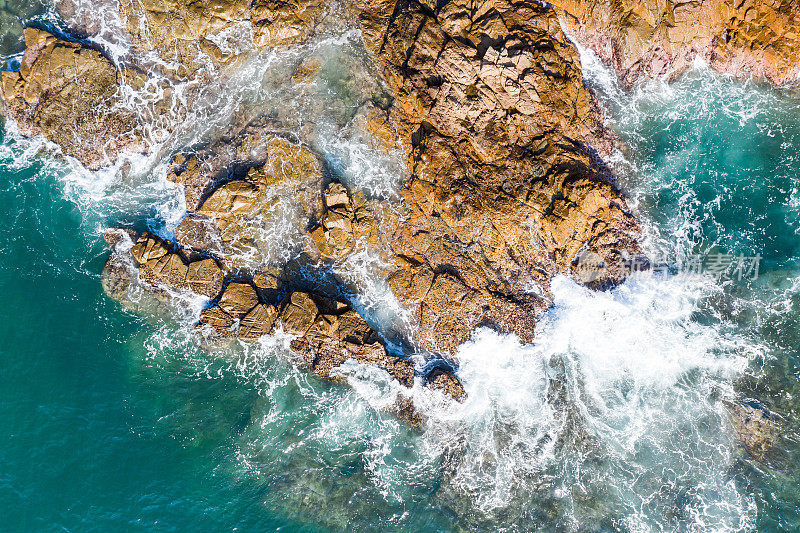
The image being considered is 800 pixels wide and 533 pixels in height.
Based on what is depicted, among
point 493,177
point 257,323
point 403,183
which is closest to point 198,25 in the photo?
point 403,183

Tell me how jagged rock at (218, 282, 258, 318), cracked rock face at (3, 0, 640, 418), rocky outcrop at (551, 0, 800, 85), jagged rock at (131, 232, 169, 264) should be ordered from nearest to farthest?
1. cracked rock face at (3, 0, 640, 418)
2. jagged rock at (218, 282, 258, 318)
3. rocky outcrop at (551, 0, 800, 85)
4. jagged rock at (131, 232, 169, 264)

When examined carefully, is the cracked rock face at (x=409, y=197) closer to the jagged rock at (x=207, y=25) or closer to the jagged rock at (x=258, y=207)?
the jagged rock at (x=258, y=207)

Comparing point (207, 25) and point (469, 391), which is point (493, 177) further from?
point (207, 25)

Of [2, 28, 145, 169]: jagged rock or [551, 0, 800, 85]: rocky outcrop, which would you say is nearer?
[551, 0, 800, 85]: rocky outcrop

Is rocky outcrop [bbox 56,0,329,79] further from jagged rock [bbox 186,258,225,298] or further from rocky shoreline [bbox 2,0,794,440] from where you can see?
jagged rock [bbox 186,258,225,298]

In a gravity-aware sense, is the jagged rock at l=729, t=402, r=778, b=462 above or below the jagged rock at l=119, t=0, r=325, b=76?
below

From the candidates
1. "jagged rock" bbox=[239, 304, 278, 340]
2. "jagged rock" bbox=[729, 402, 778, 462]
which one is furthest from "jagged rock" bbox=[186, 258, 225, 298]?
"jagged rock" bbox=[729, 402, 778, 462]
